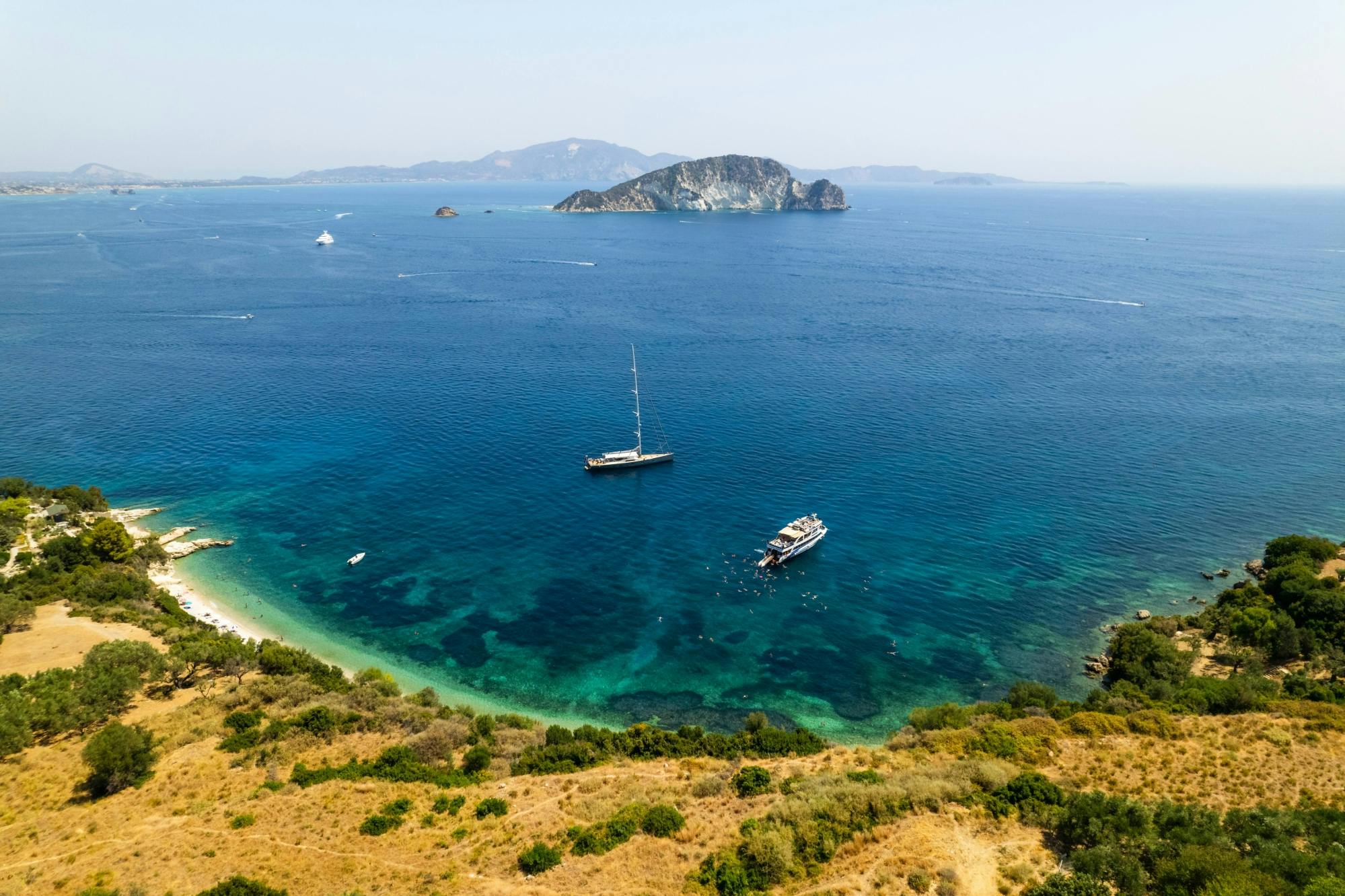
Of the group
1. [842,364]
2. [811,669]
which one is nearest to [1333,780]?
[811,669]

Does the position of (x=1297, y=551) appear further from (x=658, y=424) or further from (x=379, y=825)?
(x=379, y=825)

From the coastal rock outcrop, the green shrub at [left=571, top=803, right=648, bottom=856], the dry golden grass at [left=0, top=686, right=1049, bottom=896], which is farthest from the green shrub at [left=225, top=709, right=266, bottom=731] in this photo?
the coastal rock outcrop

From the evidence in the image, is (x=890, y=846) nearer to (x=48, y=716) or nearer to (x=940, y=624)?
(x=940, y=624)

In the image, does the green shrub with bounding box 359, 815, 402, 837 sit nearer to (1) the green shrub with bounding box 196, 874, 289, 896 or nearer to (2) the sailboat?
(1) the green shrub with bounding box 196, 874, 289, 896

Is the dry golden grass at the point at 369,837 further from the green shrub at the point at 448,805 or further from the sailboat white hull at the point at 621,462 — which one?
the sailboat white hull at the point at 621,462

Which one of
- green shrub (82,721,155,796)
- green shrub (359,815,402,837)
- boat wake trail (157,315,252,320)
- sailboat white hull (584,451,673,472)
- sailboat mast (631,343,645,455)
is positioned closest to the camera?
green shrub (359,815,402,837)

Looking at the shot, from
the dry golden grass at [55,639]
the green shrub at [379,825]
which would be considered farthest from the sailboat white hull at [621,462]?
the green shrub at [379,825]
